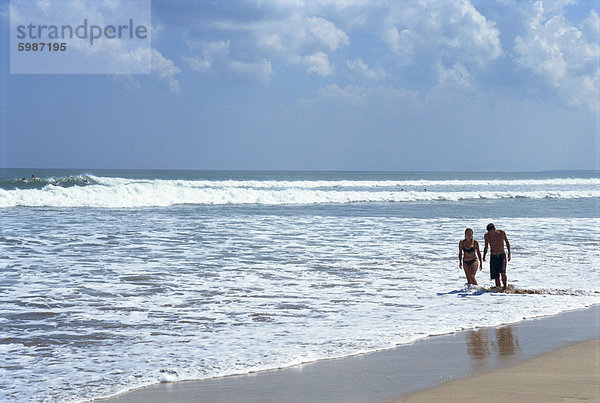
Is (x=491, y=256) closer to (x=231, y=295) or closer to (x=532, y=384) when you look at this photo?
(x=231, y=295)

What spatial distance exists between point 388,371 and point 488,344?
157 cm

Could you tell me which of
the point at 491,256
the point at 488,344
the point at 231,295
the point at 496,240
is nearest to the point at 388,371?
the point at 488,344

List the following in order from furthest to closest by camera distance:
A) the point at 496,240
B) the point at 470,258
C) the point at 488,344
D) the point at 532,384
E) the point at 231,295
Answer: the point at 496,240 → the point at 470,258 → the point at 231,295 → the point at 488,344 → the point at 532,384

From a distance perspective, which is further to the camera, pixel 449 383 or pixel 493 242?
pixel 493 242

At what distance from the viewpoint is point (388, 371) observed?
17.5ft

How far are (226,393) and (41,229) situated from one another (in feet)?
50.3

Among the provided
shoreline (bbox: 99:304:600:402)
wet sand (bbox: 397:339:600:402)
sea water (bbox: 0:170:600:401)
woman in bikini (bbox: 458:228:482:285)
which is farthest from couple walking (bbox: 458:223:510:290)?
wet sand (bbox: 397:339:600:402)

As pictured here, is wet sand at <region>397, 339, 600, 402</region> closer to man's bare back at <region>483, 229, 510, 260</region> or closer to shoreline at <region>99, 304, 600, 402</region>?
shoreline at <region>99, 304, 600, 402</region>

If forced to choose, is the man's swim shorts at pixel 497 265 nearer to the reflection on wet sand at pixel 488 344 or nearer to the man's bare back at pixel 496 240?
the man's bare back at pixel 496 240

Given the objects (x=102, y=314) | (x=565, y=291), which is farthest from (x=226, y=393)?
(x=565, y=291)

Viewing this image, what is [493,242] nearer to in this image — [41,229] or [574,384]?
A: [574,384]

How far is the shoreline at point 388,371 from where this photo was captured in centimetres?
472

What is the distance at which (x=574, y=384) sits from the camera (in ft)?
15.6

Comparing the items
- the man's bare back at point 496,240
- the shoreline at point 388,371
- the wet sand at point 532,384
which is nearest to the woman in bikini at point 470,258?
the man's bare back at point 496,240
